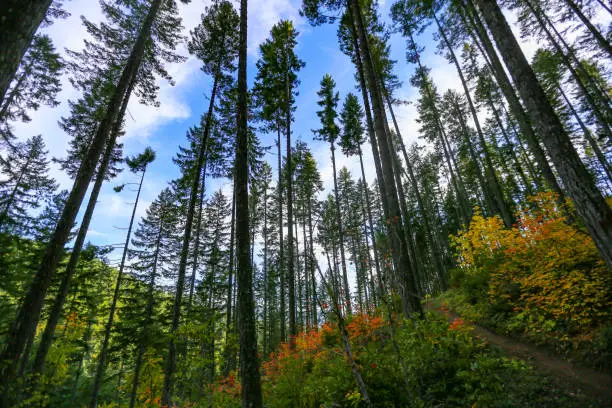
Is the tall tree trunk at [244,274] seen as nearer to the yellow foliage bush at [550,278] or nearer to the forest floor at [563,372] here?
the forest floor at [563,372]

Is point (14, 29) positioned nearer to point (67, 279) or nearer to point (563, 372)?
point (563, 372)

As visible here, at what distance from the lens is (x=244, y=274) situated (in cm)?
465

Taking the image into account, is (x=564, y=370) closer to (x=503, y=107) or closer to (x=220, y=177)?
(x=220, y=177)

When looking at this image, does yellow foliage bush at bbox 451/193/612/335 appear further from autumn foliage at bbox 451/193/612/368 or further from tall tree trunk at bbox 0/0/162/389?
tall tree trunk at bbox 0/0/162/389

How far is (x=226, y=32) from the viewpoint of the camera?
12.2 metres

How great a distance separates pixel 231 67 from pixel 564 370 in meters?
15.5

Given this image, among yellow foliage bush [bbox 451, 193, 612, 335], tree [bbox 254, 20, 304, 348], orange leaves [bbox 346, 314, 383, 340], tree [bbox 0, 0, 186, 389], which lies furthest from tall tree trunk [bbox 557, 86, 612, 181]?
tree [bbox 0, 0, 186, 389]

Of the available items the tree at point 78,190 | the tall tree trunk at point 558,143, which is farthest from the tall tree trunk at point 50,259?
the tall tree trunk at point 558,143

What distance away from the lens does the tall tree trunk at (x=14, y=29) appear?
1.66 meters

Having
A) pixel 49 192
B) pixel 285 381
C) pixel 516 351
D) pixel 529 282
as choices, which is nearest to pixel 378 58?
pixel 529 282

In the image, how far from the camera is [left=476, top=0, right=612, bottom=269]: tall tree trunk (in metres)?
3.18

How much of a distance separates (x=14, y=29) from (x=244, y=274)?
162 inches

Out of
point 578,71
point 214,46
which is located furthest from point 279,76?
point 578,71

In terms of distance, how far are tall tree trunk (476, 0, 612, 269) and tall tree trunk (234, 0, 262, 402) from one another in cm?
540
